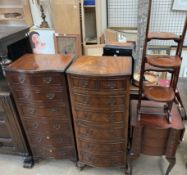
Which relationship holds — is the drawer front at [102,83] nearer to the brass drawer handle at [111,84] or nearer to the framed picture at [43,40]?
the brass drawer handle at [111,84]

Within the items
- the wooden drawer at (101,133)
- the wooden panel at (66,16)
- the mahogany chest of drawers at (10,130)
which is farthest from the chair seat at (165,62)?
the wooden panel at (66,16)

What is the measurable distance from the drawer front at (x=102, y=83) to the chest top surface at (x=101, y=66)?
4 cm

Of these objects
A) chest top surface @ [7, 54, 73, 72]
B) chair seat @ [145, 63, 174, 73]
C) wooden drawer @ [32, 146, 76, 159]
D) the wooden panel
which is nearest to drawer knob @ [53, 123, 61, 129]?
wooden drawer @ [32, 146, 76, 159]

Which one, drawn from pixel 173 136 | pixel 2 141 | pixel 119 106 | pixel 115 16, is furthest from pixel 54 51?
pixel 173 136

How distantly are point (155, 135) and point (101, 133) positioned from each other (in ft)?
1.34

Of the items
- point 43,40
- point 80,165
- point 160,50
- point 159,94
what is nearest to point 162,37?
point 159,94

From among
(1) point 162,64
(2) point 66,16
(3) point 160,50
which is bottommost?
(3) point 160,50

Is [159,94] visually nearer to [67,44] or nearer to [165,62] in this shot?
[165,62]

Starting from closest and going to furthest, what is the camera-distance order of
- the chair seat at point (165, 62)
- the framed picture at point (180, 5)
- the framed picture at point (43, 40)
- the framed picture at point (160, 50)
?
the chair seat at point (165, 62)
the framed picture at point (180, 5)
the framed picture at point (160, 50)
the framed picture at point (43, 40)

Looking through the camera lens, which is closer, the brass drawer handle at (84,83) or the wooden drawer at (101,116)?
the brass drawer handle at (84,83)

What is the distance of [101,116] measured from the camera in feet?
4.49

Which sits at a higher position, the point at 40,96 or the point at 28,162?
the point at 40,96

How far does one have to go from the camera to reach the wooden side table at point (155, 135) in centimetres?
138

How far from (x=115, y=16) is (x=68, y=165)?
2138 millimetres
